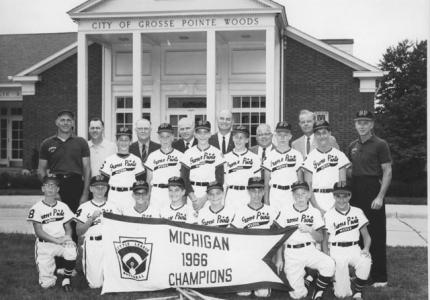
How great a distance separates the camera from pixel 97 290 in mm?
6520

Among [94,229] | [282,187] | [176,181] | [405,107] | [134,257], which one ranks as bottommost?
[134,257]

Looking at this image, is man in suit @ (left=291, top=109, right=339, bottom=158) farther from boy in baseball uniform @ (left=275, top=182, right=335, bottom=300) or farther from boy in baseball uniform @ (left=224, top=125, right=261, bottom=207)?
boy in baseball uniform @ (left=275, top=182, right=335, bottom=300)

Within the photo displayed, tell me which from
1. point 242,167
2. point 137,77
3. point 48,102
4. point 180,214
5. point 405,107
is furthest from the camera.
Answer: point 48,102

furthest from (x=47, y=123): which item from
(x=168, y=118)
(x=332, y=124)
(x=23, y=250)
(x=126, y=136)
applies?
(x=126, y=136)

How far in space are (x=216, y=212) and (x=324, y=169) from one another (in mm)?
1497

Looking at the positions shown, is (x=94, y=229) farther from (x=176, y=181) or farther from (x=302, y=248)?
(x=302, y=248)

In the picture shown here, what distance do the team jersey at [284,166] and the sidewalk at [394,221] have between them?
4.30 metres

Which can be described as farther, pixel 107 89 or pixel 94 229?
pixel 107 89

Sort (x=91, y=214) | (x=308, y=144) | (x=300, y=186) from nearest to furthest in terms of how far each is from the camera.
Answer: (x=300, y=186)
(x=91, y=214)
(x=308, y=144)

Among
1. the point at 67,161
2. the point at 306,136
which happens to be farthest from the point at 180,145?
the point at 306,136

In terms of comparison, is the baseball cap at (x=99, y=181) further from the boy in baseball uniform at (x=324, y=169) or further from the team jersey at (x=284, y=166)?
the boy in baseball uniform at (x=324, y=169)

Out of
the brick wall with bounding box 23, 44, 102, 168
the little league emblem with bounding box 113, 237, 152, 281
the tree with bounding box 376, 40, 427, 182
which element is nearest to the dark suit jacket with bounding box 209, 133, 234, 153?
Answer: the little league emblem with bounding box 113, 237, 152, 281

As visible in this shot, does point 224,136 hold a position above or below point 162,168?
above

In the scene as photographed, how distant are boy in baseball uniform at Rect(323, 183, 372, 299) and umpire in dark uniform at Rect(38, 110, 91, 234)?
348 cm
